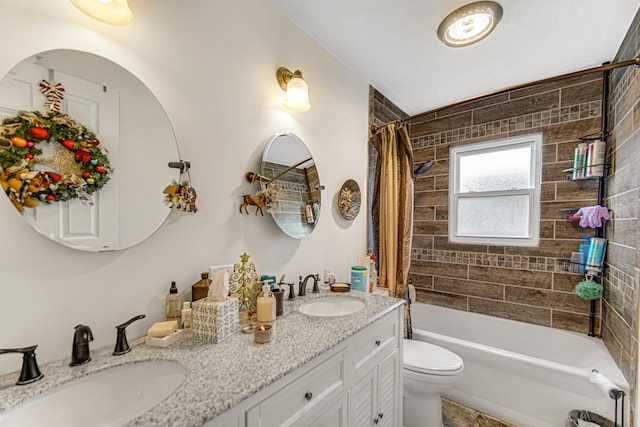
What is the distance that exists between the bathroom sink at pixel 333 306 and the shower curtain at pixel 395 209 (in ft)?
2.21

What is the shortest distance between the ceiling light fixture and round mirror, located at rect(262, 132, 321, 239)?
113cm

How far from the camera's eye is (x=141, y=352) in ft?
2.82

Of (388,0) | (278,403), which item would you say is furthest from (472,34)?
(278,403)

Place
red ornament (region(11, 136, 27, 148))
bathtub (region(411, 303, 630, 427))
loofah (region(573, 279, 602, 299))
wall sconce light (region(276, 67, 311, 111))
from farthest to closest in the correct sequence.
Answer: loofah (region(573, 279, 602, 299))
bathtub (region(411, 303, 630, 427))
wall sconce light (region(276, 67, 311, 111))
red ornament (region(11, 136, 27, 148))

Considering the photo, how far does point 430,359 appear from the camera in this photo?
5.96 ft

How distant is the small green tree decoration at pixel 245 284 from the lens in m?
1.19

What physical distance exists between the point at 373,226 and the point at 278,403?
5.67 ft

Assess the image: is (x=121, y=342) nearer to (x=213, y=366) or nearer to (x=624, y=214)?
(x=213, y=366)

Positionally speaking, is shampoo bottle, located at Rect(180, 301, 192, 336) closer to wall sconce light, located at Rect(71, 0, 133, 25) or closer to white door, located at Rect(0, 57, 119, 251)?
white door, located at Rect(0, 57, 119, 251)

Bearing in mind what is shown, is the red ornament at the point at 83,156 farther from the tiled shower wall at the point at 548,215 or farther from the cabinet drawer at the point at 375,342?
the tiled shower wall at the point at 548,215

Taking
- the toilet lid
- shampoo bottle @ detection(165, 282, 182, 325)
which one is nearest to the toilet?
the toilet lid

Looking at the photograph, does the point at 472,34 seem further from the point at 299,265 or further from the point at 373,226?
the point at 299,265

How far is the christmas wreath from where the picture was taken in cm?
72

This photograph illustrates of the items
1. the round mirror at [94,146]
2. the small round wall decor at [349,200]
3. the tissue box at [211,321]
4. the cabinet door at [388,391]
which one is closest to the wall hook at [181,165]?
the round mirror at [94,146]
